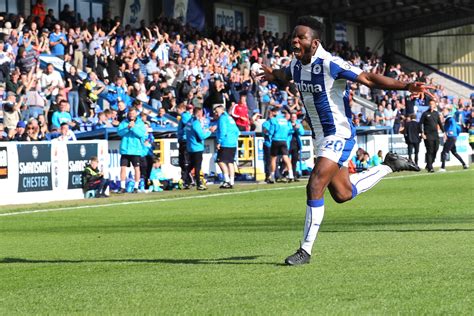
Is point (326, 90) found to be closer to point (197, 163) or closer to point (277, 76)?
point (277, 76)

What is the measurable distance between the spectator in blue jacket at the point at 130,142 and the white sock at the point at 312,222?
16.6 meters

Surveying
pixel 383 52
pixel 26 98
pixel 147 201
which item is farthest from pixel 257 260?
pixel 383 52

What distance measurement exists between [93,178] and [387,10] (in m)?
44.7

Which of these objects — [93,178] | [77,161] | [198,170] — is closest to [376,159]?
[198,170]

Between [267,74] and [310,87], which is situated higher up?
[267,74]

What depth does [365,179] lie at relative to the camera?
11164mm

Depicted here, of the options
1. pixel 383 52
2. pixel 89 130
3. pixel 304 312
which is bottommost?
pixel 304 312

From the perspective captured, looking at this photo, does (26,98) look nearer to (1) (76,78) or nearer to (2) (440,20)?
(1) (76,78)

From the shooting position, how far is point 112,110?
3009 cm

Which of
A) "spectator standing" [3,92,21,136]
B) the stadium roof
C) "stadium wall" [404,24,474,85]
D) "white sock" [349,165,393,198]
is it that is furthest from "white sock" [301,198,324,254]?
"stadium wall" [404,24,474,85]

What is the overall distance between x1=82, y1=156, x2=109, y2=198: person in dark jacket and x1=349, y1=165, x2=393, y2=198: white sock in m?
14.1

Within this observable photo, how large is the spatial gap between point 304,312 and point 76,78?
954 inches

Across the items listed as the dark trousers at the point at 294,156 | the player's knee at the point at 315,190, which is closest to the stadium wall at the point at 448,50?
the dark trousers at the point at 294,156

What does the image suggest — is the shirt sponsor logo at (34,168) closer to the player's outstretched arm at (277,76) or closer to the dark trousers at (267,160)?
the dark trousers at (267,160)
